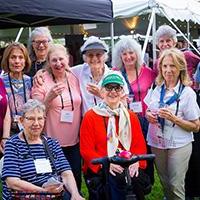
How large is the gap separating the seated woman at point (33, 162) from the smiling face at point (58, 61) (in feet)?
2.20

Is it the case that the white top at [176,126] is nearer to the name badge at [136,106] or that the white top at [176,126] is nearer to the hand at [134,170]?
the name badge at [136,106]

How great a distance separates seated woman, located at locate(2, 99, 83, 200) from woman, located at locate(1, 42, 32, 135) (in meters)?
0.60

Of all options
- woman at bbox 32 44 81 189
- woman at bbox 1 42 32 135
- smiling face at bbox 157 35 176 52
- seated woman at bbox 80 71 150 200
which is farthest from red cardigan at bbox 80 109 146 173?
smiling face at bbox 157 35 176 52

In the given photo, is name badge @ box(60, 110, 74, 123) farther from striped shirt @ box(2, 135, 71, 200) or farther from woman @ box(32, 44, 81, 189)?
striped shirt @ box(2, 135, 71, 200)

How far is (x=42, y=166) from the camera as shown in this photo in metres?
3.32

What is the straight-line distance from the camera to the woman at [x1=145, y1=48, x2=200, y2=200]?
12.5 feet

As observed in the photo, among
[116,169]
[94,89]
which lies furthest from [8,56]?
[116,169]

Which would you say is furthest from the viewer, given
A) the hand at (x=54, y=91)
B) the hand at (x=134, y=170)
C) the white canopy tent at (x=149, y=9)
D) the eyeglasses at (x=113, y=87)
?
the white canopy tent at (x=149, y=9)

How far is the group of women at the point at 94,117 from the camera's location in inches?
132

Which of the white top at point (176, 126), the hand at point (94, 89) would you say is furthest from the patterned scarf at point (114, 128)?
the white top at point (176, 126)

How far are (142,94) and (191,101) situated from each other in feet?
1.86


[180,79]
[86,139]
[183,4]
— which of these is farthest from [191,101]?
[183,4]

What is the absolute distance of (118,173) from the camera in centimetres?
330

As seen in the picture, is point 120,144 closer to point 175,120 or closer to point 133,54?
point 175,120
